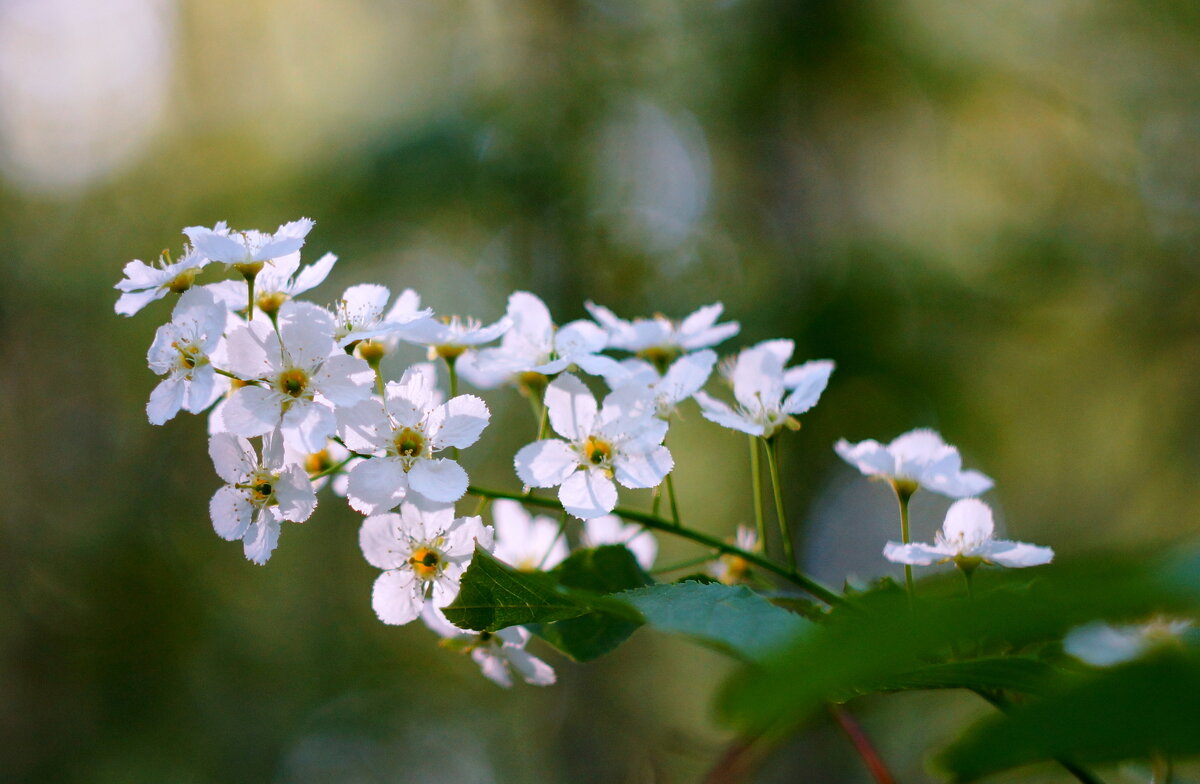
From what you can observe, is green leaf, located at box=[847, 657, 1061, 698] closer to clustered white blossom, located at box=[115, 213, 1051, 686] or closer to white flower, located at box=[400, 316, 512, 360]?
clustered white blossom, located at box=[115, 213, 1051, 686]

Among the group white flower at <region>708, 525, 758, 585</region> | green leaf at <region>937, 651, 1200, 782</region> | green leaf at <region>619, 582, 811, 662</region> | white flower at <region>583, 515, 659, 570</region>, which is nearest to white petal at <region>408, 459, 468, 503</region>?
green leaf at <region>619, 582, 811, 662</region>

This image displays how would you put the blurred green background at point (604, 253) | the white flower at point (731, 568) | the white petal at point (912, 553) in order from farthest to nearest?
1. the blurred green background at point (604, 253)
2. the white flower at point (731, 568)
3. the white petal at point (912, 553)

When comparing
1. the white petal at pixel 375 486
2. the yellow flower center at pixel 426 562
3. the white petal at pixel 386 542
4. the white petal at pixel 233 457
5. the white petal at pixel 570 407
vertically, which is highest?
the white petal at pixel 570 407

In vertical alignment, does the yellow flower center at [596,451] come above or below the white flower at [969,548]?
above

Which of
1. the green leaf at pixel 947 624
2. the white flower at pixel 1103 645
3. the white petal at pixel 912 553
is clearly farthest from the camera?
the white petal at pixel 912 553

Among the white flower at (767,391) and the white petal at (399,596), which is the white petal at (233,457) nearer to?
the white petal at (399,596)

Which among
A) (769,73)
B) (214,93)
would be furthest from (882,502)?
(214,93)

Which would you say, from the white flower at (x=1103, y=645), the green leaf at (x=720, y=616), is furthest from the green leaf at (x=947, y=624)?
the white flower at (x=1103, y=645)
